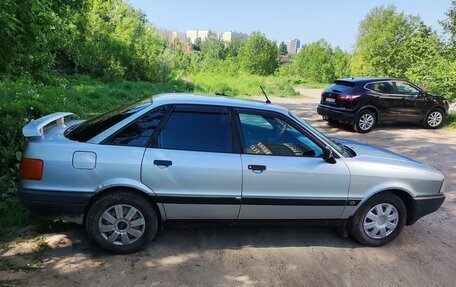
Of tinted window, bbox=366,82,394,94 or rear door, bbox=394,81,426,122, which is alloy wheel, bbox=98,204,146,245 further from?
rear door, bbox=394,81,426,122

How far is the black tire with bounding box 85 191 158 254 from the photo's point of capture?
12.7ft

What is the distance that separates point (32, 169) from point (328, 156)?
298 centimetres

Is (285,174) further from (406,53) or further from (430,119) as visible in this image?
(406,53)

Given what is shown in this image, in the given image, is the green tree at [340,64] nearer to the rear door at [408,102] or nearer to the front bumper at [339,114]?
the rear door at [408,102]

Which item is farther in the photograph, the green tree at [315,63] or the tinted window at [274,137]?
the green tree at [315,63]

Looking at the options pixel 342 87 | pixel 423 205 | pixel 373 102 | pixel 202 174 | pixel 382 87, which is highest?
pixel 382 87

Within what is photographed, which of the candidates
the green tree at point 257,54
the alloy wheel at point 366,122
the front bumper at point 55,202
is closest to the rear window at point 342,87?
the alloy wheel at point 366,122

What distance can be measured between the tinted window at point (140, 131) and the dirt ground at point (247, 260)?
1.08 m

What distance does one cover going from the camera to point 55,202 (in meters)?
3.78

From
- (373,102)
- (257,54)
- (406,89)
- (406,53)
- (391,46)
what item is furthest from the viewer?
(257,54)

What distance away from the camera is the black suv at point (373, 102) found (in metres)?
12.1

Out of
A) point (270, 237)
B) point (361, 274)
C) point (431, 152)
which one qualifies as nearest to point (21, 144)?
point (270, 237)

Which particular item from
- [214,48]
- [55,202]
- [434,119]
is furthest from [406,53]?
[214,48]

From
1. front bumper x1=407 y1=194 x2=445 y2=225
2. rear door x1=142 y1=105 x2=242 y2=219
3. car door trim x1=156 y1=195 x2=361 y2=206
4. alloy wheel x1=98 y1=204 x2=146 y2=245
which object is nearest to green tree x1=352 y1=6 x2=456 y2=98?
front bumper x1=407 y1=194 x2=445 y2=225
